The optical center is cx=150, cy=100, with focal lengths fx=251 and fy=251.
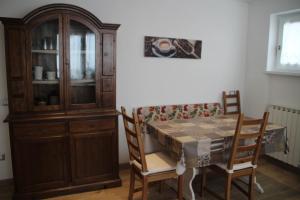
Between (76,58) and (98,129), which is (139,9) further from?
(98,129)

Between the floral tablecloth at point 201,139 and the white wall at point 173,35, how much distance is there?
0.67 metres

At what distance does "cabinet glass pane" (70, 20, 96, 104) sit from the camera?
104 inches

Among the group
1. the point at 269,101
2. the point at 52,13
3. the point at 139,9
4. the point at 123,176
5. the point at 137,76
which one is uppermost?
the point at 139,9

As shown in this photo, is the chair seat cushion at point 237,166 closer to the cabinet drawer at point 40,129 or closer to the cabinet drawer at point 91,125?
the cabinet drawer at point 91,125

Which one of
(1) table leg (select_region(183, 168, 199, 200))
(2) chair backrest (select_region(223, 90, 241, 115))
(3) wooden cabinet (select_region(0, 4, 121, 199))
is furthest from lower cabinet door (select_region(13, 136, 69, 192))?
(2) chair backrest (select_region(223, 90, 241, 115))

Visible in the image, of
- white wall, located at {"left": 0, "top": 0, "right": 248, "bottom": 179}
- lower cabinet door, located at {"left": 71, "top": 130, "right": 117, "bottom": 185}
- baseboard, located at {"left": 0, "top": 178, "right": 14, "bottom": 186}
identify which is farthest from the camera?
white wall, located at {"left": 0, "top": 0, "right": 248, "bottom": 179}

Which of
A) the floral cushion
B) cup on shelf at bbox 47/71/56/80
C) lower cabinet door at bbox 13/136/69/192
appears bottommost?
lower cabinet door at bbox 13/136/69/192

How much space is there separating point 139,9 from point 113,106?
1.30m

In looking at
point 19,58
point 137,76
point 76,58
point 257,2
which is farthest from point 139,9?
point 257,2

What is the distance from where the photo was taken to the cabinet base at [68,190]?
256cm

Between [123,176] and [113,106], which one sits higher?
[113,106]

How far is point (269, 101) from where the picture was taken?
3.70 metres

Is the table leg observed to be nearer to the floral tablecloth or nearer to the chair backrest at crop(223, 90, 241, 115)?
the floral tablecloth

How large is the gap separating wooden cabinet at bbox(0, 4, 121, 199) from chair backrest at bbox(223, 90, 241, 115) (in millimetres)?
1892
